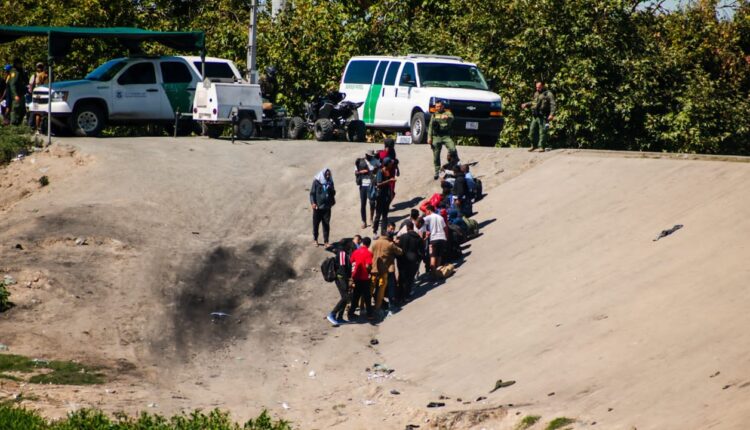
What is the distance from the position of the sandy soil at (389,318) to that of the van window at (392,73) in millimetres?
1907

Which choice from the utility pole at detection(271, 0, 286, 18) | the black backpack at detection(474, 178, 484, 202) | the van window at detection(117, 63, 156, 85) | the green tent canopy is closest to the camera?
the black backpack at detection(474, 178, 484, 202)

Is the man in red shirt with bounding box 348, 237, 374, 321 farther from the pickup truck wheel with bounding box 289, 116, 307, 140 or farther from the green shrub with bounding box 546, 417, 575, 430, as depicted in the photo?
the pickup truck wheel with bounding box 289, 116, 307, 140

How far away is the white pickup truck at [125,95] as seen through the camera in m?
28.3

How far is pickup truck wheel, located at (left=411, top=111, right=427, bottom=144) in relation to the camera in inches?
1104

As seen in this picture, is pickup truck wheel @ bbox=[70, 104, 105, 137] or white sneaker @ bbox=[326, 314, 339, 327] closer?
white sneaker @ bbox=[326, 314, 339, 327]

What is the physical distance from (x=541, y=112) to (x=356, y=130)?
18.8ft

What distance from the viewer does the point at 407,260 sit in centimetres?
2069

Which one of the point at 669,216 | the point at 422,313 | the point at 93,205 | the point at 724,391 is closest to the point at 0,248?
the point at 93,205

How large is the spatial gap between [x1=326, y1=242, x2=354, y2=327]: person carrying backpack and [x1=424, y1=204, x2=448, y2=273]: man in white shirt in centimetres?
163

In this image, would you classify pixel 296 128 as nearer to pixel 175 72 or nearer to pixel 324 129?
pixel 324 129

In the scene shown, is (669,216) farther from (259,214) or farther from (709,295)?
(259,214)

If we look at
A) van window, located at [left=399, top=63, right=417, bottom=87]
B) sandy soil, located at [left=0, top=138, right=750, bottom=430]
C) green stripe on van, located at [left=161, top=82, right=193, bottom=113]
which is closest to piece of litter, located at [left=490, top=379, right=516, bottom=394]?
sandy soil, located at [left=0, top=138, right=750, bottom=430]

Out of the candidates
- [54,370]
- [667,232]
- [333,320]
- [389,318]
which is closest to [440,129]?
[389,318]

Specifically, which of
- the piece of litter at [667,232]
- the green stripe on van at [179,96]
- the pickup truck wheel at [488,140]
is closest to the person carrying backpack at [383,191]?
the piece of litter at [667,232]
